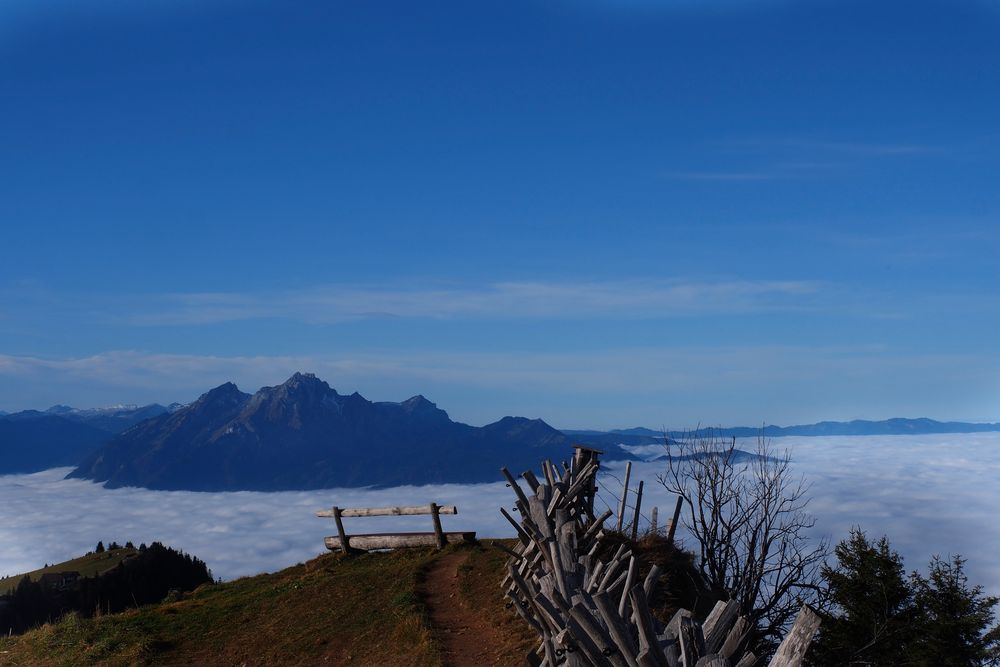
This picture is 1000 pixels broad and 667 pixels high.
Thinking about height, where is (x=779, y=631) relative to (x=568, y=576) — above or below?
below

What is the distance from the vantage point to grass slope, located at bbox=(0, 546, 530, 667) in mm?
20594

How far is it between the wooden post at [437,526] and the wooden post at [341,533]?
134 inches

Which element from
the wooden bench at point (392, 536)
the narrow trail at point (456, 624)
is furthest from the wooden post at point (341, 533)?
the narrow trail at point (456, 624)

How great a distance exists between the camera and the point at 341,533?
30250 mm

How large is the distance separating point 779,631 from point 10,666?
71.0ft

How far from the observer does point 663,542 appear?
25078mm

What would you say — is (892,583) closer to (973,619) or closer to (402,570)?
(973,619)

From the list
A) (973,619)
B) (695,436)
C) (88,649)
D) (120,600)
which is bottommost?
(120,600)

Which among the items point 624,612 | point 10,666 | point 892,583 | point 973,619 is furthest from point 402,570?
point 973,619

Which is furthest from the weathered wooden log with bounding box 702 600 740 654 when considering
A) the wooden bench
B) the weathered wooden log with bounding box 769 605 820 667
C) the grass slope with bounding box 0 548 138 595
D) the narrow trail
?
the grass slope with bounding box 0 548 138 595

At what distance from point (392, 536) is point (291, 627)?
278 inches

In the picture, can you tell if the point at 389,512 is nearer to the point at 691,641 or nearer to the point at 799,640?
the point at 691,641

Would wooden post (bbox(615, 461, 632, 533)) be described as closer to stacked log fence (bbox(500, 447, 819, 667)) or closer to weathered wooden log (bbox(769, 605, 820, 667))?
stacked log fence (bbox(500, 447, 819, 667))

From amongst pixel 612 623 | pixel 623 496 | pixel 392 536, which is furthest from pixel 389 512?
pixel 612 623
